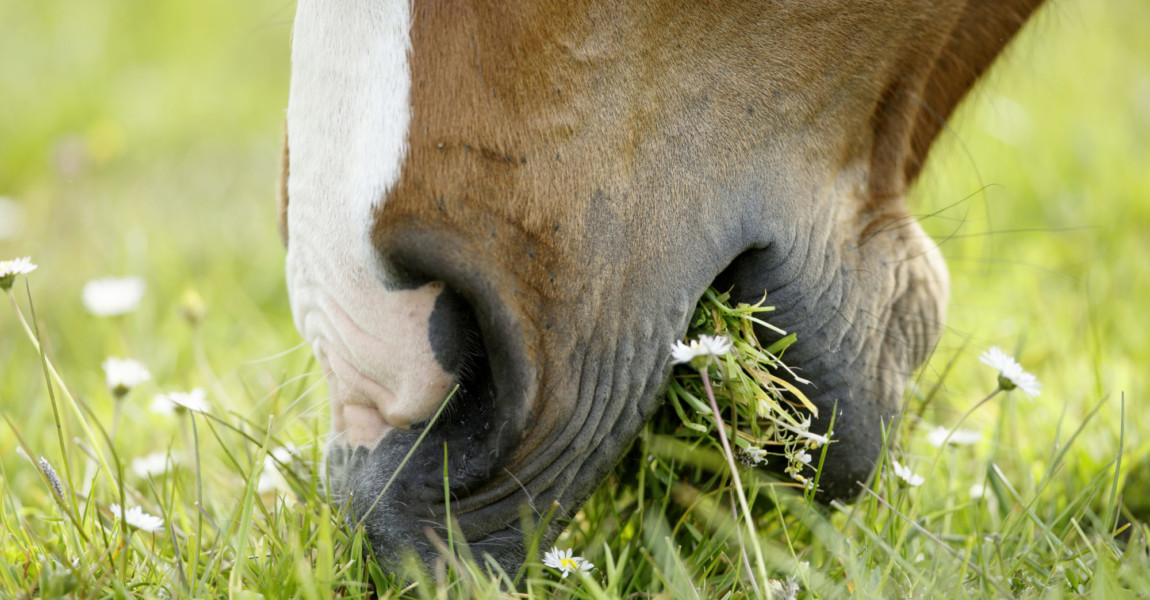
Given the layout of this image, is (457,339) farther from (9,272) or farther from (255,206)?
(255,206)

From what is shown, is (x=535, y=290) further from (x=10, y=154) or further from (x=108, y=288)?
(x=10, y=154)

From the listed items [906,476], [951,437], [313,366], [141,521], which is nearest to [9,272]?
[141,521]

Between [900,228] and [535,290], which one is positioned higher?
[535,290]

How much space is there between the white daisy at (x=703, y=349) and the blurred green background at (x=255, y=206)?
2.01ft

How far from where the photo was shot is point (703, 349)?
3.77 ft

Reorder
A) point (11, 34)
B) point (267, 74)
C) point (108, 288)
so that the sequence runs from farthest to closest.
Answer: point (267, 74) → point (11, 34) → point (108, 288)

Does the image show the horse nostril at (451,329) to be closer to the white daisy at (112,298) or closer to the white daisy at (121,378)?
the white daisy at (121,378)

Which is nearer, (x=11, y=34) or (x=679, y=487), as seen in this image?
(x=679, y=487)

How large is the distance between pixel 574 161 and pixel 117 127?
11.7 ft

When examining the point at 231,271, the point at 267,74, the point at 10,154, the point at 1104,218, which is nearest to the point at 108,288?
the point at 231,271

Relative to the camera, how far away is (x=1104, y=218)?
3016mm

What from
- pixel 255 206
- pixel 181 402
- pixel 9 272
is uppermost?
pixel 9 272

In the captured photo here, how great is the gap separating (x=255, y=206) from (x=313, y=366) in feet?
5.48

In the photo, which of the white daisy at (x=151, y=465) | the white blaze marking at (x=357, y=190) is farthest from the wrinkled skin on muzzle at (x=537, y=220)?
the white daisy at (x=151, y=465)
